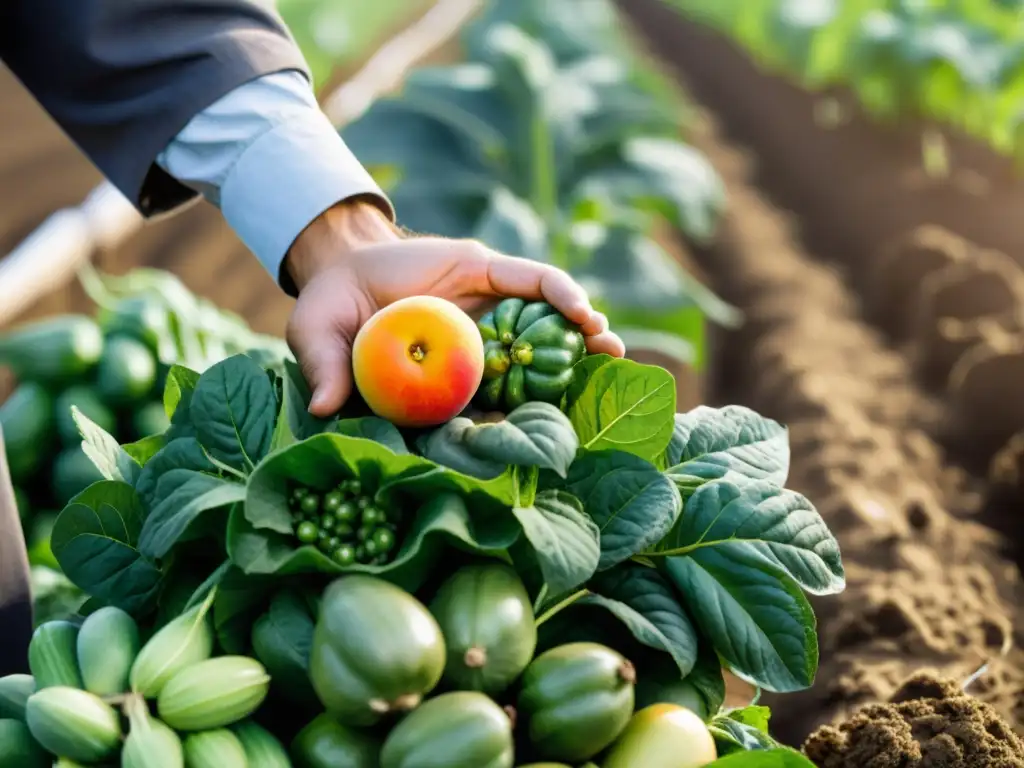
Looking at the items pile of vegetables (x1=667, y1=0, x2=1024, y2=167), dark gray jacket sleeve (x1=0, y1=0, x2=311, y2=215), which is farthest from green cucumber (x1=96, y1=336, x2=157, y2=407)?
pile of vegetables (x1=667, y1=0, x2=1024, y2=167)

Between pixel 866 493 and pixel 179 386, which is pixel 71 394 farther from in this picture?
pixel 866 493

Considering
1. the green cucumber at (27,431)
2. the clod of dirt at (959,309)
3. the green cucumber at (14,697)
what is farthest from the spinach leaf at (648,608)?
the clod of dirt at (959,309)

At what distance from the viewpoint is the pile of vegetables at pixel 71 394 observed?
8.92ft

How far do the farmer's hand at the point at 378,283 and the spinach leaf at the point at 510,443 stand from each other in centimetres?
17

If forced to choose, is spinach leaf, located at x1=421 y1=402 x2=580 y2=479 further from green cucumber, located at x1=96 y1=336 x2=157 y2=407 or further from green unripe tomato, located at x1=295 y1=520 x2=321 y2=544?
green cucumber, located at x1=96 y1=336 x2=157 y2=407

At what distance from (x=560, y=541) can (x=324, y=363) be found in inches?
18.0

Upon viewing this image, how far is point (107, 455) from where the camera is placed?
5.21 feet

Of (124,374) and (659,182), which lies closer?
(124,374)

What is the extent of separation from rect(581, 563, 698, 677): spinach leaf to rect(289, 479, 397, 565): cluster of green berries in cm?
26

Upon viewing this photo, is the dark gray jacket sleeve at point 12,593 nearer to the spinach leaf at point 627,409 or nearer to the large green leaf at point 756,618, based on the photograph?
the spinach leaf at point 627,409

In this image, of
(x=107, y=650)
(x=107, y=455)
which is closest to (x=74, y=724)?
(x=107, y=650)

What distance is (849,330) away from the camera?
5293mm

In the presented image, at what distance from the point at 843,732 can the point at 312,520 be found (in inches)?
35.7

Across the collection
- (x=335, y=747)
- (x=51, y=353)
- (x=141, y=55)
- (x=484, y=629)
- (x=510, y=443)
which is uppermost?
(x=141, y=55)
